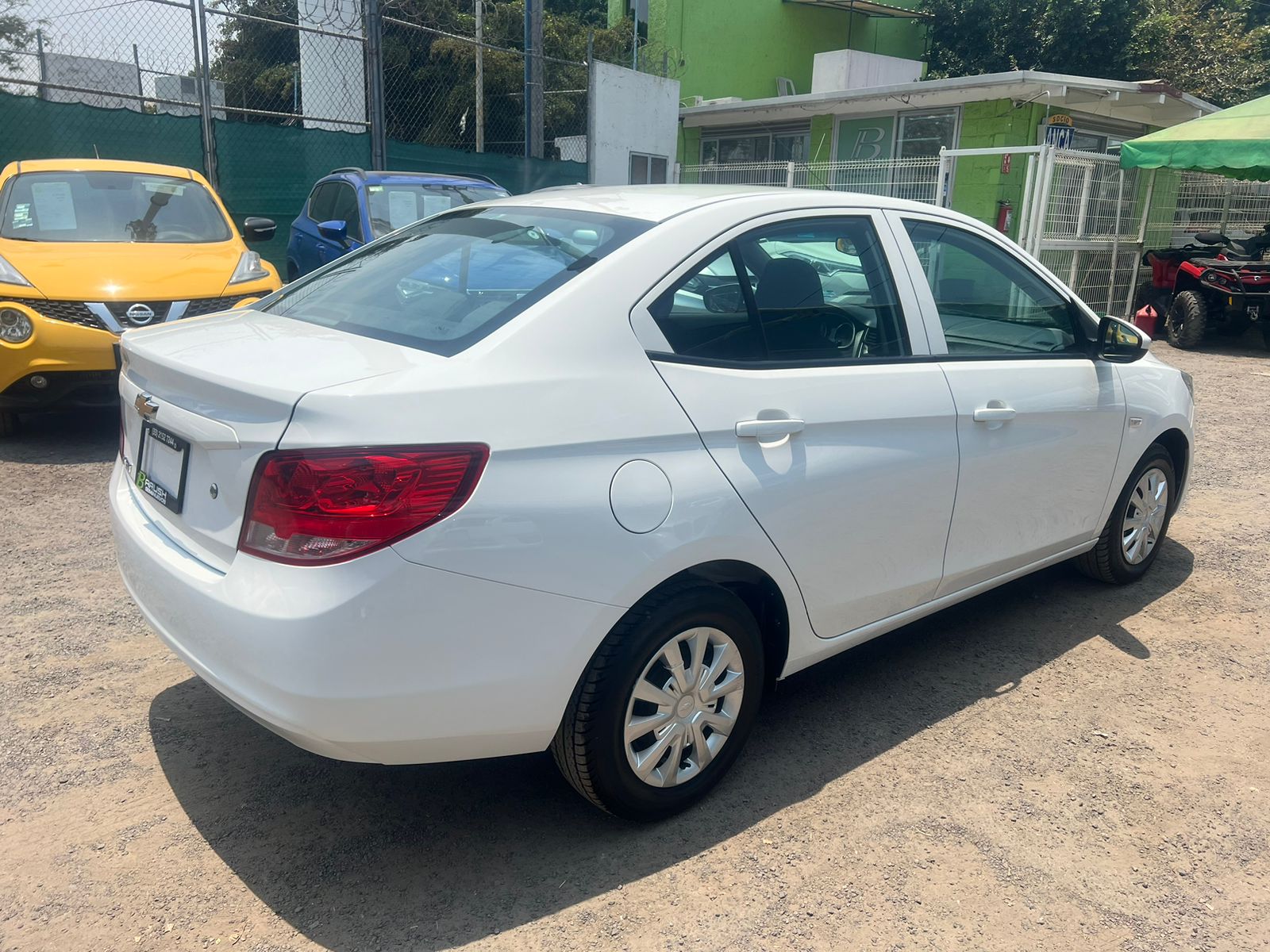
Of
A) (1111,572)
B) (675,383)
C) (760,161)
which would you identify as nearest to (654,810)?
(675,383)

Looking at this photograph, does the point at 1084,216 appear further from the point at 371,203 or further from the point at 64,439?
the point at 64,439

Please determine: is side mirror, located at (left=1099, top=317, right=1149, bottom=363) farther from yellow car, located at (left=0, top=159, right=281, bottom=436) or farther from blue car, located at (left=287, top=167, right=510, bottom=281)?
blue car, located at (left=287, top=167, right=510, bottom=281)

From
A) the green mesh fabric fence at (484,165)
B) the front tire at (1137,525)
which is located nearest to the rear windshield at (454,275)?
the front tire at (1137,525)

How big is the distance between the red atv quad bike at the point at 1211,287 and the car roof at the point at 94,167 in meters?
11.3

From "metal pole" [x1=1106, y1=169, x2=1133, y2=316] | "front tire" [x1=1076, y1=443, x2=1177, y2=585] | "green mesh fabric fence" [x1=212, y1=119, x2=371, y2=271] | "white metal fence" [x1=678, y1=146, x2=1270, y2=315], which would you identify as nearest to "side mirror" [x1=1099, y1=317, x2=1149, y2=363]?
"front tire" [x1=1076, y1=443, x2=1177, y2=585]

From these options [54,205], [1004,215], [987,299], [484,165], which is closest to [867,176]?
[1004,215]

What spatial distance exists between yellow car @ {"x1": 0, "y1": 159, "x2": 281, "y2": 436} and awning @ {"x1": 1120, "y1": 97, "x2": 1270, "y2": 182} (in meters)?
10.4

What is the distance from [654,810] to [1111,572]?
2.74 metres

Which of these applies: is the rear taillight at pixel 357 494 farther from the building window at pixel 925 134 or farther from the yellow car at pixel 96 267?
the building window at pixel 925 134

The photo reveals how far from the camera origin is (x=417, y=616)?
7.16 feet

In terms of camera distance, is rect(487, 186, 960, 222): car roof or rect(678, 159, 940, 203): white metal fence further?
rect(678, 159, 940, 203): white metal fence

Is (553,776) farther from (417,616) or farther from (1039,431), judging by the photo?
(1039,431)

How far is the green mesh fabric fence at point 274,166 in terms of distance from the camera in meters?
10.6

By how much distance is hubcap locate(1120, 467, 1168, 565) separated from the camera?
4.42 metres
